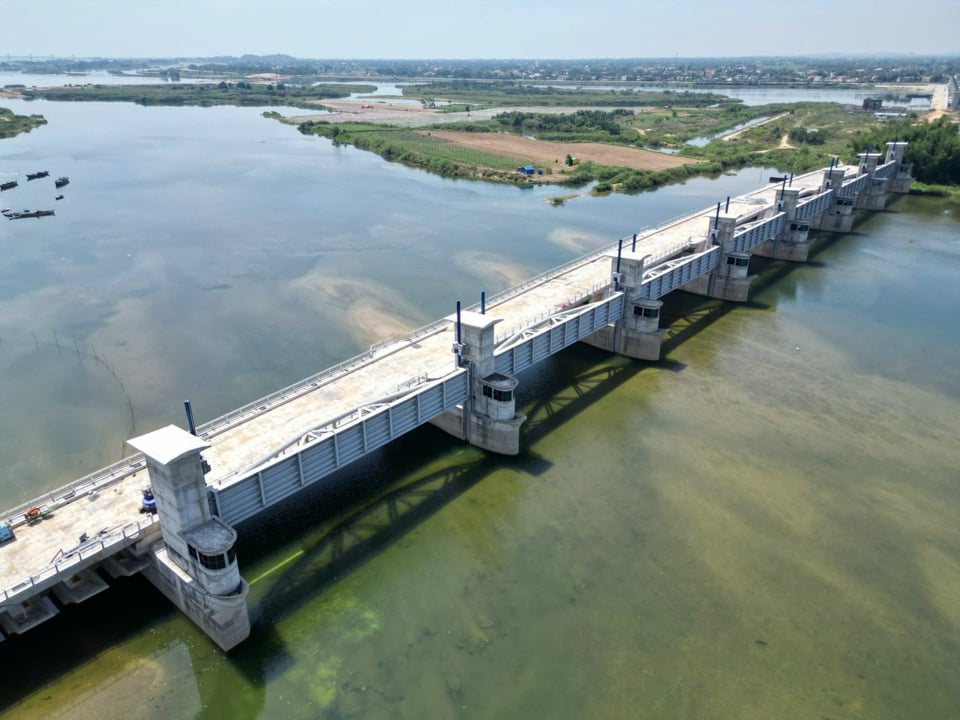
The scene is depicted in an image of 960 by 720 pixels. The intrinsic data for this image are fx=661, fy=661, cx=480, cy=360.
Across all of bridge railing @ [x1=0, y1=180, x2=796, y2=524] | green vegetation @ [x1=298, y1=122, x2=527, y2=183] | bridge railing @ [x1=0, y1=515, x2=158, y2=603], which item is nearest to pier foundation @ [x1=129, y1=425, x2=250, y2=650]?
bridge railing @ [x1=0, y1=515, x2=158, y2=603]

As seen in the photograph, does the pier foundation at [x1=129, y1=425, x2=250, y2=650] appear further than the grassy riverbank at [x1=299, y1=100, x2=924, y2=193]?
No

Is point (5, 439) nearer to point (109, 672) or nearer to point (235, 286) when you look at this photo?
point (109, 672)

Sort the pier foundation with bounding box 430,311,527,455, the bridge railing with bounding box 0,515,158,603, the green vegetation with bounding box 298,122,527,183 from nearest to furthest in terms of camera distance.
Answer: the bridge railing with bounding box 0,515,158,603 → the pier foundation with bounding box 430,311,527,455 → the green vegetation with bounding box 298,122,527,183

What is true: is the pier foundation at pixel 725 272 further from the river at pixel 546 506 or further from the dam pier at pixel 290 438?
the river at pixel 546 506

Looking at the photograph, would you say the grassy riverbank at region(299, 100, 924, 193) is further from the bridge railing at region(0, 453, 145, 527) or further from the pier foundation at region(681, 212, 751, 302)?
the bridge railing at region(0, 453, 145, 527)

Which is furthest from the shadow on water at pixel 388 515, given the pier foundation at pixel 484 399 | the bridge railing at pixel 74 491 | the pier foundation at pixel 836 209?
the pier foundation at pixel 836 209

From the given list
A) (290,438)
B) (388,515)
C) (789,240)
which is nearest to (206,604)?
(290,438)
